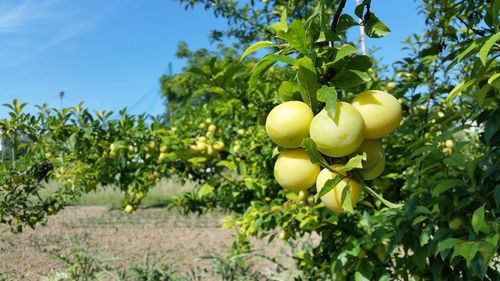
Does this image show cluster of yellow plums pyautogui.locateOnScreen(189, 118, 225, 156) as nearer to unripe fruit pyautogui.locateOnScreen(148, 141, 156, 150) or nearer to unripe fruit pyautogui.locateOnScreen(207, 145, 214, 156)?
unripe fruit pyautogui.locateOnScreen(207, 145, 214, 156)

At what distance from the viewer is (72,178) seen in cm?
230

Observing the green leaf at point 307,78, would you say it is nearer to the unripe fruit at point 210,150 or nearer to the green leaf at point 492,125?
the green leaf at point 492,125

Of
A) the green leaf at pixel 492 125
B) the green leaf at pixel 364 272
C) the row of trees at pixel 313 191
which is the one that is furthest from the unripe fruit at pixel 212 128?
the green leaf at pixel 492 125

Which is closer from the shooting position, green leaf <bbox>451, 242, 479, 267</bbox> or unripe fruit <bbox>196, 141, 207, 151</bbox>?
green leaf <bbox>451, 242, 479, 267</bbox>

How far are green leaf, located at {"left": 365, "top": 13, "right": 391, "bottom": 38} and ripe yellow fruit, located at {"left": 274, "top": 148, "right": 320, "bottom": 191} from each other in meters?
0.21

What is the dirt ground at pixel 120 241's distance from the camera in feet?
12.4

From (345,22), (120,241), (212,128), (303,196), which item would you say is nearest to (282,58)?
(345,22)

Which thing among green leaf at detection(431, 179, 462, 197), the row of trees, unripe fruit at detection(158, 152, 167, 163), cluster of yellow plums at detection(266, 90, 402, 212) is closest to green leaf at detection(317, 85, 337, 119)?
cluster of yellow plums at detection(266, 90, 402, 212)

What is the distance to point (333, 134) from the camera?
1.57 feet

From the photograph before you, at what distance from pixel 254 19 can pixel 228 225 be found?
1.70 m

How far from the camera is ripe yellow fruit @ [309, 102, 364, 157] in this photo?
0.48 metres

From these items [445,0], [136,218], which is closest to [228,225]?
[445,0]

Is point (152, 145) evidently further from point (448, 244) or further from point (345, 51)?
point (345, 51)

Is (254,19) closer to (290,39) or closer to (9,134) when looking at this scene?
(9,134)
